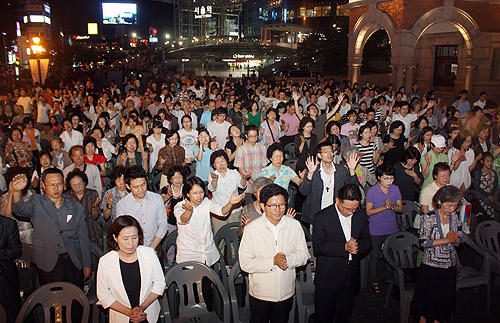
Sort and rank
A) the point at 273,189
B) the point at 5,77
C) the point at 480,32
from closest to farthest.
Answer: the point at 273,189 < the point at 480,32 < the point at 5,77

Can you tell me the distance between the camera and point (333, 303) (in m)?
3.94

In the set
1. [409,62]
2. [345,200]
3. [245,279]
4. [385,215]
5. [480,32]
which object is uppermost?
[480,32]

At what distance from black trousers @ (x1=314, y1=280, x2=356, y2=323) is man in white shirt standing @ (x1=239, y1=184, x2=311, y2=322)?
40 centimetres

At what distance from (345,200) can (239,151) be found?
272cm

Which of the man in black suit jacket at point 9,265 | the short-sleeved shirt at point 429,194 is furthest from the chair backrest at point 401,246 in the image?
the man in black suit jacket at point 9,265

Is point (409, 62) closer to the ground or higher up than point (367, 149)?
higher up

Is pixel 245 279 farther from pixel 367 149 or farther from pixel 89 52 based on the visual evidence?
pixel 89 52

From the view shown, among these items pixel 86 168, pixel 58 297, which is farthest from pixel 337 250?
pixel 86 168

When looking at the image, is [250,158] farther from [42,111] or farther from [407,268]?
[42,111]

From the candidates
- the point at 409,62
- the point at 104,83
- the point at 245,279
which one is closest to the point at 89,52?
the point at 104,83

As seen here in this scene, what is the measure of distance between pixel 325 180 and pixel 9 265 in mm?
3661

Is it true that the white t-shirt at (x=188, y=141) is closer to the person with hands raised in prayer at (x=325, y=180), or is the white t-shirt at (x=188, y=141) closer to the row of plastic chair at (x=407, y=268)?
the person with hands raised in prayer at (x=325, y=180)

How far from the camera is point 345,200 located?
12.3ft

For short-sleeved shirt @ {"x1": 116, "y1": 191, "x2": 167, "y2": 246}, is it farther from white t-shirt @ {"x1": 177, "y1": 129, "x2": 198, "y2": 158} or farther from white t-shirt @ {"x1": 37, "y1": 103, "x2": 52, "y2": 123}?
white t-shirt @ {"x1": 37, "y1": 103, "x2": 52, "y2": 123}
